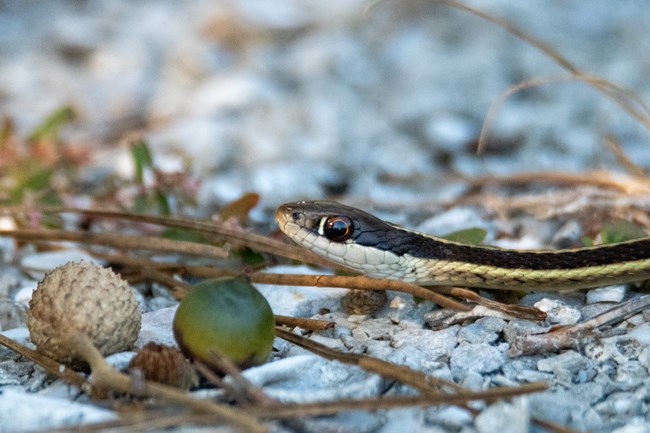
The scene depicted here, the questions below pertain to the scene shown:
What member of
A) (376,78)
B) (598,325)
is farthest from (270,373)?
(376,78)

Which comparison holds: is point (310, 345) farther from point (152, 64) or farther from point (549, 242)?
point (152, 64)

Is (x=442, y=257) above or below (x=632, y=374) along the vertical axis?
above

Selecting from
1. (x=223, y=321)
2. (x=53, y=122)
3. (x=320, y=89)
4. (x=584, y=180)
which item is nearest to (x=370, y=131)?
(x=320, y=89)

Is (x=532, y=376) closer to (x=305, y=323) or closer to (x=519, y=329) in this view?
(x=519, y=329)

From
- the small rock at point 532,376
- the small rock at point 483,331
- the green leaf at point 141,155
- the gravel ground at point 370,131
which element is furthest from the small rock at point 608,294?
the green leaf at point 141,155

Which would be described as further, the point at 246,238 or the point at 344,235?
the point at 246,238

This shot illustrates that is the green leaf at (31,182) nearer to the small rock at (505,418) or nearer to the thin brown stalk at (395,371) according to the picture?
the thin brown stalk at (395,371)

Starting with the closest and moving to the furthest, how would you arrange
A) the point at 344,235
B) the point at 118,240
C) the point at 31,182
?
the point at 344,235 < the point at 118,240 < the point at 31,182

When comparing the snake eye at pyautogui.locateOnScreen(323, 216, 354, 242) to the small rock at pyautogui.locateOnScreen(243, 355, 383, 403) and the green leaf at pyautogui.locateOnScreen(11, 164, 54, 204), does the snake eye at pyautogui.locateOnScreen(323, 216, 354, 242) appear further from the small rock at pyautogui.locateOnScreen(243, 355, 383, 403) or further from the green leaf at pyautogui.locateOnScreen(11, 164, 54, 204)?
the green leaf at pyautogui.locateOnScreen(11, 164, 54, 204)

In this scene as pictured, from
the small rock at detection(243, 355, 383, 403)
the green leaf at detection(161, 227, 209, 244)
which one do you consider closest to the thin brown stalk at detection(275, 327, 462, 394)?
the small rock at detection(243, 355, 383, 403)
